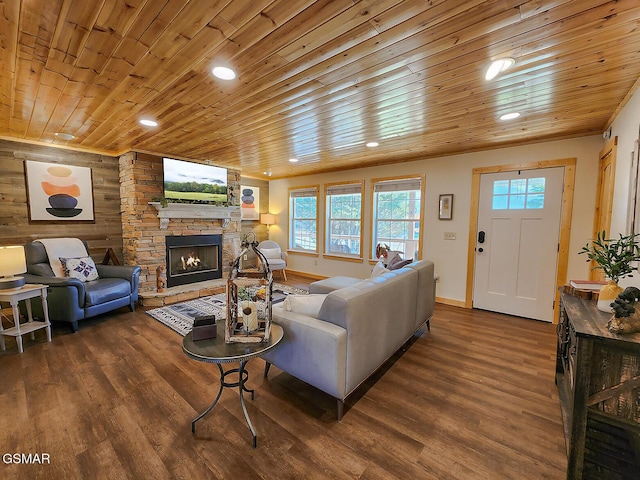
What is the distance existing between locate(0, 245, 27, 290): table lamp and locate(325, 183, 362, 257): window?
4.50m

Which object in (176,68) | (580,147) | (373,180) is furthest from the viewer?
(373,180)

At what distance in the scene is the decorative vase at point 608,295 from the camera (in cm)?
152

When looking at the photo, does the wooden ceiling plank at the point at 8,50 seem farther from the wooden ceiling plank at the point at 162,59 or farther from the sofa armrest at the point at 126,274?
the sofa armrest at the point at 126,274

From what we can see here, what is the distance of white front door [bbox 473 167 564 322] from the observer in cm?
351

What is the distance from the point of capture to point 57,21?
148 cm

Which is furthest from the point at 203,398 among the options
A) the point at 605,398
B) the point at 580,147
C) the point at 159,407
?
the point at 580,147

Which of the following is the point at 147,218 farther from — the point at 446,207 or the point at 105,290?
the point at 446,207

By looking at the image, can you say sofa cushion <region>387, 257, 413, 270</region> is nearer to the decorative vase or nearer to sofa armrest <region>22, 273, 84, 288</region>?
the decorative vase

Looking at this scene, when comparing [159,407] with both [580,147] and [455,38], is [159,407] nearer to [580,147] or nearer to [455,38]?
[455,38]

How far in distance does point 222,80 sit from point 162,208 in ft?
9.84

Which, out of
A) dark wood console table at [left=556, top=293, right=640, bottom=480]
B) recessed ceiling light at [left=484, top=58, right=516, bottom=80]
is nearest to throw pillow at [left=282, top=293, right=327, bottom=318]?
dark wood console table at [left=556, top=293, right=640, bottom=480]

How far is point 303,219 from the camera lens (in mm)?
6355

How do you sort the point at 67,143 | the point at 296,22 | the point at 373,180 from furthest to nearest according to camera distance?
the point at 373,180 < the point at 67,143 < the point at 296,22

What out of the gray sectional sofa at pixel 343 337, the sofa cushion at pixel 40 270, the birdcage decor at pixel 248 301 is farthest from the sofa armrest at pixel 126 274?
the birdcage decor at pixel 248 301
